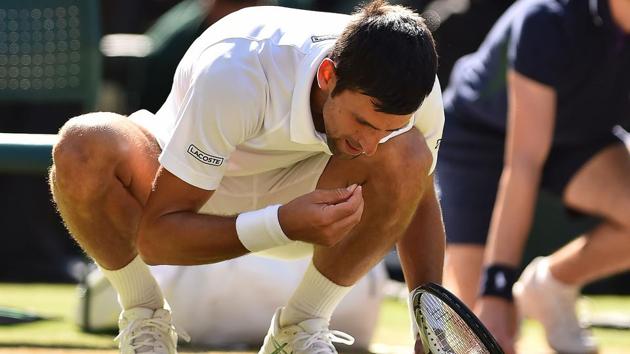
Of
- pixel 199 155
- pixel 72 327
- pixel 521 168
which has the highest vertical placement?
pixel 199 155

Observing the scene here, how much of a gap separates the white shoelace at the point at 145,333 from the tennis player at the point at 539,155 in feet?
3.37

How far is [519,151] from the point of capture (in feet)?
14.3

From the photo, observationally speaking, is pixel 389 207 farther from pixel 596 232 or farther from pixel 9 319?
pixel 9 319

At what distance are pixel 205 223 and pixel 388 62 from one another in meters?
0.53

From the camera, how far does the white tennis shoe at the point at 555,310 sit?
4934mm

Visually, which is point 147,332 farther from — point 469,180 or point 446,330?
point 469,180

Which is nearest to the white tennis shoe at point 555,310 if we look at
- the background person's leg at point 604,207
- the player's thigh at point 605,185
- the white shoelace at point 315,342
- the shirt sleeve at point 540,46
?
the background person's leg at point 604,207

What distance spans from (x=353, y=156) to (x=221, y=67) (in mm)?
392

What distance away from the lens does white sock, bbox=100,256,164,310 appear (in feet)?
11.6

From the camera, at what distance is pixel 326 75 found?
10.3 feet

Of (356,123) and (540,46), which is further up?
(356,123)

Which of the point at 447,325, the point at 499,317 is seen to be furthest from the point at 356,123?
the point at 499,317

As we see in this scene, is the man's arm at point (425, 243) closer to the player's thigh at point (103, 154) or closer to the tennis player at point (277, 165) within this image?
the tennis player at point (277, 165)

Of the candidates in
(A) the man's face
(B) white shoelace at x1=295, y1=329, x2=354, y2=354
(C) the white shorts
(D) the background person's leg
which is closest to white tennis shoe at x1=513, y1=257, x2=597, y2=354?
(D) the background person's leg
